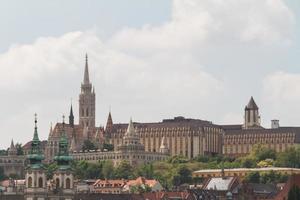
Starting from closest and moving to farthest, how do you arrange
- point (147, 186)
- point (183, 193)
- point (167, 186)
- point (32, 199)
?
1. point (32, 199)
2. point (183, 193)
3. point (147, 186)
4. point (167, 186)

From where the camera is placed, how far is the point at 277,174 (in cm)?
19962

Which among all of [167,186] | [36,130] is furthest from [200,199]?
[167,186]

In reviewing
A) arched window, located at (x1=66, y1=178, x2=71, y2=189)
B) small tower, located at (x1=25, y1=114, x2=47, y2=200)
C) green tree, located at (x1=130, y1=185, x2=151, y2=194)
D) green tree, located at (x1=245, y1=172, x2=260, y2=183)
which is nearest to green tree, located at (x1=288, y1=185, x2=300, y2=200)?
small tower, located at (x1=25, y1=114, x2=47, y2=200)

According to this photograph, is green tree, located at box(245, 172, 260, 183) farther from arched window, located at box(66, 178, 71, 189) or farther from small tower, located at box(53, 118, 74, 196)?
arched window, located at box(66, 178, 71, 189)

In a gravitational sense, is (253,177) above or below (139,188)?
above

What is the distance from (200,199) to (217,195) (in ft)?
18.1

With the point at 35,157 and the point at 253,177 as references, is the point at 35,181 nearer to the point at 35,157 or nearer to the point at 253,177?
the point at 35,157

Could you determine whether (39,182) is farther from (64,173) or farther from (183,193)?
(183,193)

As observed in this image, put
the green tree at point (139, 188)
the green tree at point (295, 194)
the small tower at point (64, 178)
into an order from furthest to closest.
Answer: the green tree at point (139, 188), the small tower at point (64, 178), the green tree at point (295, 194)

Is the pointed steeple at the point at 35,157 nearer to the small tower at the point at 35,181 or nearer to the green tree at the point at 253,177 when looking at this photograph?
the small tower at the point at 35,181

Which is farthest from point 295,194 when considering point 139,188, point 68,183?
point 139,188

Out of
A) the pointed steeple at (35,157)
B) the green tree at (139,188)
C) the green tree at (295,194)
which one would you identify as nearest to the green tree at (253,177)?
the green tree at (139,188)

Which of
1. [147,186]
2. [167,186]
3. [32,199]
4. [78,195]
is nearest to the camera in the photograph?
[32,199]

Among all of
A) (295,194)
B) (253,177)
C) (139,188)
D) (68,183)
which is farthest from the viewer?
(253,177)
